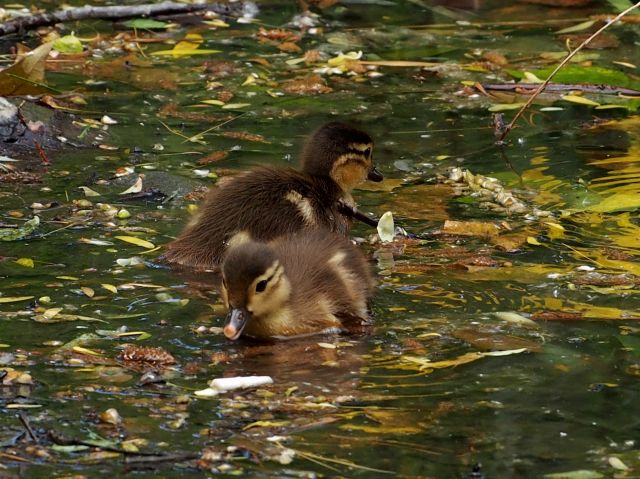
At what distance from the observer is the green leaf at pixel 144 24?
937 cm

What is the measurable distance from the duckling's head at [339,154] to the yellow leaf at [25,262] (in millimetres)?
1370

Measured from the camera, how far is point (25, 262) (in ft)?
17.6

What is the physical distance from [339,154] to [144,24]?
3.71 meters

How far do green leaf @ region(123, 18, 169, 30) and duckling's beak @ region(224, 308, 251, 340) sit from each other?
5.07 metres

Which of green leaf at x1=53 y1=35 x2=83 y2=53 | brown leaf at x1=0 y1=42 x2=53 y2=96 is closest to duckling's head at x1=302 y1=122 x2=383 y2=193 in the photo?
brown leaf at x1=0 y1=42 x2=53 y2=96

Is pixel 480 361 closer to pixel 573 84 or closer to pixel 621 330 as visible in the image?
pixel 621 330

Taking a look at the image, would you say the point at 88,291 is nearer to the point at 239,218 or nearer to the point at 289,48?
the point at 239,218

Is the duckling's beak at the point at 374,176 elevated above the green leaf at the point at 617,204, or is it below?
above

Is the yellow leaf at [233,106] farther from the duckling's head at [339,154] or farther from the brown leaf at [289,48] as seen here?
the duckling's head at [339,154]

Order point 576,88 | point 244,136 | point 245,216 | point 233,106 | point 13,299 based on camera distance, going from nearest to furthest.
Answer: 1. point 13,299
2. point 245,216
3. point 244,136
4. point 233,106
5. point 576,88

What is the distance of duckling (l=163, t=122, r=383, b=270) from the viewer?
546 centimetres

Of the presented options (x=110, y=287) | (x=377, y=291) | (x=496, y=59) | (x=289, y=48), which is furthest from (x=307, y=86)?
(x=110, y=287)

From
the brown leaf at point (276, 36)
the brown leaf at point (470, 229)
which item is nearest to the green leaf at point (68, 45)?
the brown leaf at point (276, 36)

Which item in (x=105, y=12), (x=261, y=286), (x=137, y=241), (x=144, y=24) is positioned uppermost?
(x=105, y=12)
